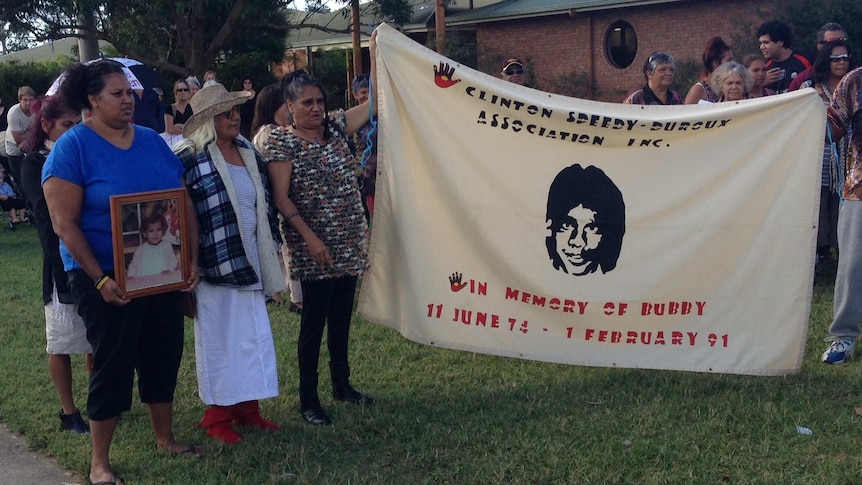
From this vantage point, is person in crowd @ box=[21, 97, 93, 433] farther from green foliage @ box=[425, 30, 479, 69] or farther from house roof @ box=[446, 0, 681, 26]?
green foliage @ box=[425, 30, 479, 69]

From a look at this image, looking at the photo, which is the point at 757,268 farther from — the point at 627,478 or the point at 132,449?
the point at 132,449

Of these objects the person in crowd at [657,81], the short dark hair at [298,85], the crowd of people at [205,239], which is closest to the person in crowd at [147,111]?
the crowd of people at [205,239]

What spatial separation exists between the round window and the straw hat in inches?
773

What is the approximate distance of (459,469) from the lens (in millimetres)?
4383

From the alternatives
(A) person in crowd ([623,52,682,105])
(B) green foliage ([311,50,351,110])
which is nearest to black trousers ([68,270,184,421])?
(A) person in crowd ([623,52,682,105])

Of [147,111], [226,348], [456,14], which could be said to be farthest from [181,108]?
[456,14]

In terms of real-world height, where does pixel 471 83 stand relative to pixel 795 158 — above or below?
above

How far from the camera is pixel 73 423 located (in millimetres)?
5219

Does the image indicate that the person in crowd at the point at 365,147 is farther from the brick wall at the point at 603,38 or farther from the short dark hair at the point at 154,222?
the brick wall at the point at 603,38

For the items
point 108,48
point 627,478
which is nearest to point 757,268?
point 627,478

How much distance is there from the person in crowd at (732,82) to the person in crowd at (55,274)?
4.09m

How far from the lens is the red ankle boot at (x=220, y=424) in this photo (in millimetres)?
4875

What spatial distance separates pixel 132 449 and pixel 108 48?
24398 millimetres

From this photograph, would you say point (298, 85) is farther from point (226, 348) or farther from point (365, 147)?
point (365, 147)
